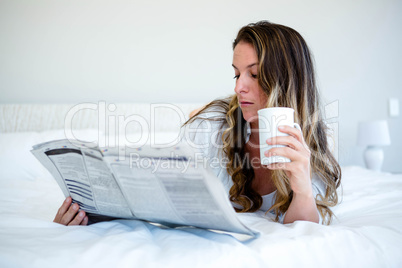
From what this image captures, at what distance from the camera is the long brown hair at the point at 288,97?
1000 mm

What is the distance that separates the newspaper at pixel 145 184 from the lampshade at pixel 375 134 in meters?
2.26

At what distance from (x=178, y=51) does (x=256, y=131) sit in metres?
1.43

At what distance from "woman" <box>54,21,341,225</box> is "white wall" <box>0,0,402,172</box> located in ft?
4.21

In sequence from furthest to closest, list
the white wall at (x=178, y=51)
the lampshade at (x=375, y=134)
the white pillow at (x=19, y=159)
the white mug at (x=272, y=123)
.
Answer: the lampshade at (x=375, y=134) → the white wall at (x=178, y=51) → the white pillow at (x=19, y=159) → the white mug at (x=272, y=123)

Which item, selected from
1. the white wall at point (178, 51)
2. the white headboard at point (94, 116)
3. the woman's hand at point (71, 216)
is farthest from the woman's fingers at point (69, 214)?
the white wall at point (178, 51)

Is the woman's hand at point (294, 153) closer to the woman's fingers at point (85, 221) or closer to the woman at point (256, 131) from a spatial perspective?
the woman at point (256, 131)

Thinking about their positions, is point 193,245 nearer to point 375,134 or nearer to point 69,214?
point 69,214

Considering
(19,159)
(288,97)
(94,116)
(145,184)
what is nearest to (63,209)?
(145,184)

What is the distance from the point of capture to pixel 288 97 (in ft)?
3.34

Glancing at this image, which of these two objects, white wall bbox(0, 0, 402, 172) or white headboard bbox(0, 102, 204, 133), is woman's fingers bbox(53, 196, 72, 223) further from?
white wall bbox(0, 0, 402, 172)

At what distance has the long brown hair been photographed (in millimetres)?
1000

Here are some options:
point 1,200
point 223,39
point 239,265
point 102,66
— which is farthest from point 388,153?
point 1,200

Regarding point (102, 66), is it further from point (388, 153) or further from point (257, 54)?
point (388, 153)

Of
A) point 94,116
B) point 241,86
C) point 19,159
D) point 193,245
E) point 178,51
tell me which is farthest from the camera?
point 178,51
